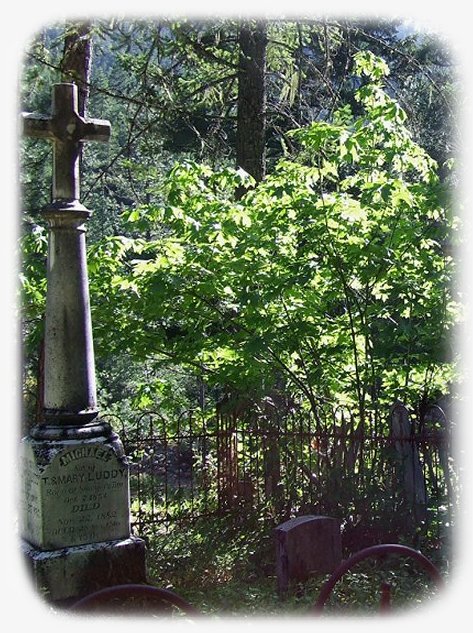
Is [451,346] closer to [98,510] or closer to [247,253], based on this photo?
[247,253]

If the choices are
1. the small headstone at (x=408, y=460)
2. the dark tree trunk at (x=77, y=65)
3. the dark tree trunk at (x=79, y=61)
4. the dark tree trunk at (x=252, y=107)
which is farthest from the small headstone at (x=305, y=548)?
the dark tree trunk at (x=252, y=107)

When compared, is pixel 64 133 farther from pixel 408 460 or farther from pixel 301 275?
pixel 408 460

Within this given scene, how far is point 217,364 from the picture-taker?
759cm

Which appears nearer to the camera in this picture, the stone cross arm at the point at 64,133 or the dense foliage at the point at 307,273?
the stone cross arm at the point at 64,133

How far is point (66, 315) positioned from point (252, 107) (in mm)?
6300

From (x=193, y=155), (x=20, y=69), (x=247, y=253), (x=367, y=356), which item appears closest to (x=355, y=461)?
(x=367, y=356)

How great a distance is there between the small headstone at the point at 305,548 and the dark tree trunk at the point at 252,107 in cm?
596

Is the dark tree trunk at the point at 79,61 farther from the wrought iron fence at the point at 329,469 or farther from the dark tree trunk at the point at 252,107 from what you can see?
the wrought iron fence at the point at 329,469

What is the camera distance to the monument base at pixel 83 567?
5.20 m

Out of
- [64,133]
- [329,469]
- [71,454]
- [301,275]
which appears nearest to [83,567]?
[71,454]

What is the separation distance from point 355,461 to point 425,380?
1.06 metres

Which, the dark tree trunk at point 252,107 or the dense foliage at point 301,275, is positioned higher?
the dark tree trunk at point 252,107

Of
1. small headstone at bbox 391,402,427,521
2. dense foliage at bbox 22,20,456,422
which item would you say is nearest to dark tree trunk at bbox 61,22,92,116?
dense foliage at bbox 22,20,456,422

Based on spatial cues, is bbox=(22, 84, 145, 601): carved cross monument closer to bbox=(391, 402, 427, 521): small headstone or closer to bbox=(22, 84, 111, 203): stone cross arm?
bbox=(22, 84, 111, 203): stone cross arm
